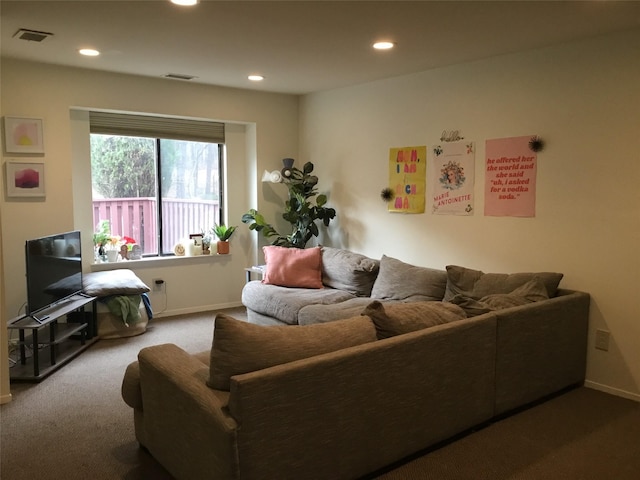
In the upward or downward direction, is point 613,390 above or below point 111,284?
below

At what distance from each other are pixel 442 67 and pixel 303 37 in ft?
4.77

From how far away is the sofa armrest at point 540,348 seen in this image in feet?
9.90

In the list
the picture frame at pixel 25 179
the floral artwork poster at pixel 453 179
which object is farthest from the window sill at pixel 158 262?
the floral artwork poster at pixel 453 179

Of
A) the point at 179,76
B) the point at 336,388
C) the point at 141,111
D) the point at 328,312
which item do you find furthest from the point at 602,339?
the point at 141,111

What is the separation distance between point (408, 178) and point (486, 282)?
139cm

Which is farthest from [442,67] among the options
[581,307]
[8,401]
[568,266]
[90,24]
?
[8,401]

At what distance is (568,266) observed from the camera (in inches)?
144

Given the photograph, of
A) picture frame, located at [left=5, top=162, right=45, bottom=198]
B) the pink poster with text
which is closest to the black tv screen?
picture frame, located at [left=5, top=162, right=45, bottom=198]

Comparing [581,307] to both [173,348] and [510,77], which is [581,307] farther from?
[173,348]

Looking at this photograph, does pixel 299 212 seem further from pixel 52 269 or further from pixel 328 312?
pixel 52 269

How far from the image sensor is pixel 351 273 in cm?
461

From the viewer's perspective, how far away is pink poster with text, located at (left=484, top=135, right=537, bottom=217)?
3828mm

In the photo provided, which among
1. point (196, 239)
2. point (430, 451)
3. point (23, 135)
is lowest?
point (430, 451)

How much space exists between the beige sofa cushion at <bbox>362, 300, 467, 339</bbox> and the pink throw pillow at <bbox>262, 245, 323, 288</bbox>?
2017 millimetres
